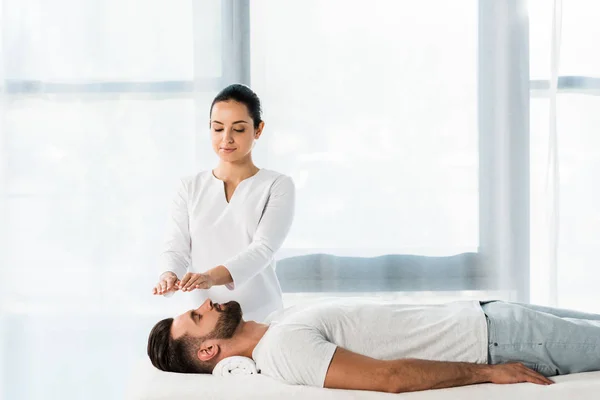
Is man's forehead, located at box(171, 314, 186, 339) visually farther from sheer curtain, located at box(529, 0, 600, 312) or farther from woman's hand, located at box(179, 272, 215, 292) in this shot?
sheer curtain, located at box(529, 0, 600, 312)

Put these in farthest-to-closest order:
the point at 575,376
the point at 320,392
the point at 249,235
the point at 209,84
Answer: the point at 209,84, the point at 249,235, the point at 575,376, the point at 320,392

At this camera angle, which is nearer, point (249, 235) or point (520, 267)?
point (249, 235)

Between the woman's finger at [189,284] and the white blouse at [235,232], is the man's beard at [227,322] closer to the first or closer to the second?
the woman's finger at [189,284]

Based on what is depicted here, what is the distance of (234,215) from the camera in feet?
7.00

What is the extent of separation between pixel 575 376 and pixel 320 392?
680 millimetres

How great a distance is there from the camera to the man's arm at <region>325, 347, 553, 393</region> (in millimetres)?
1615

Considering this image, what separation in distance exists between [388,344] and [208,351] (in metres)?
0.48

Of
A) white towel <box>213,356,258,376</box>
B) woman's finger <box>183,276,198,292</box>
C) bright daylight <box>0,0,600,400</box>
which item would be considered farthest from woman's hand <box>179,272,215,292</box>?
bright daylight <box>0,0,600,400</box>

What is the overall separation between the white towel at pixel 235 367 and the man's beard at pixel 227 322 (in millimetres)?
70

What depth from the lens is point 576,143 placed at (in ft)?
8.79

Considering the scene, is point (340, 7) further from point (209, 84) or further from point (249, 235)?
point (249, 235)

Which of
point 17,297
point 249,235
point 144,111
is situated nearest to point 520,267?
point 249,235

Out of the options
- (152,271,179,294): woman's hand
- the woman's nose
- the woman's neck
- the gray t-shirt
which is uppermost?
the woman's nose

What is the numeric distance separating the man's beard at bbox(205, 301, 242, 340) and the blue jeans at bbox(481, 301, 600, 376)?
2.24ft
